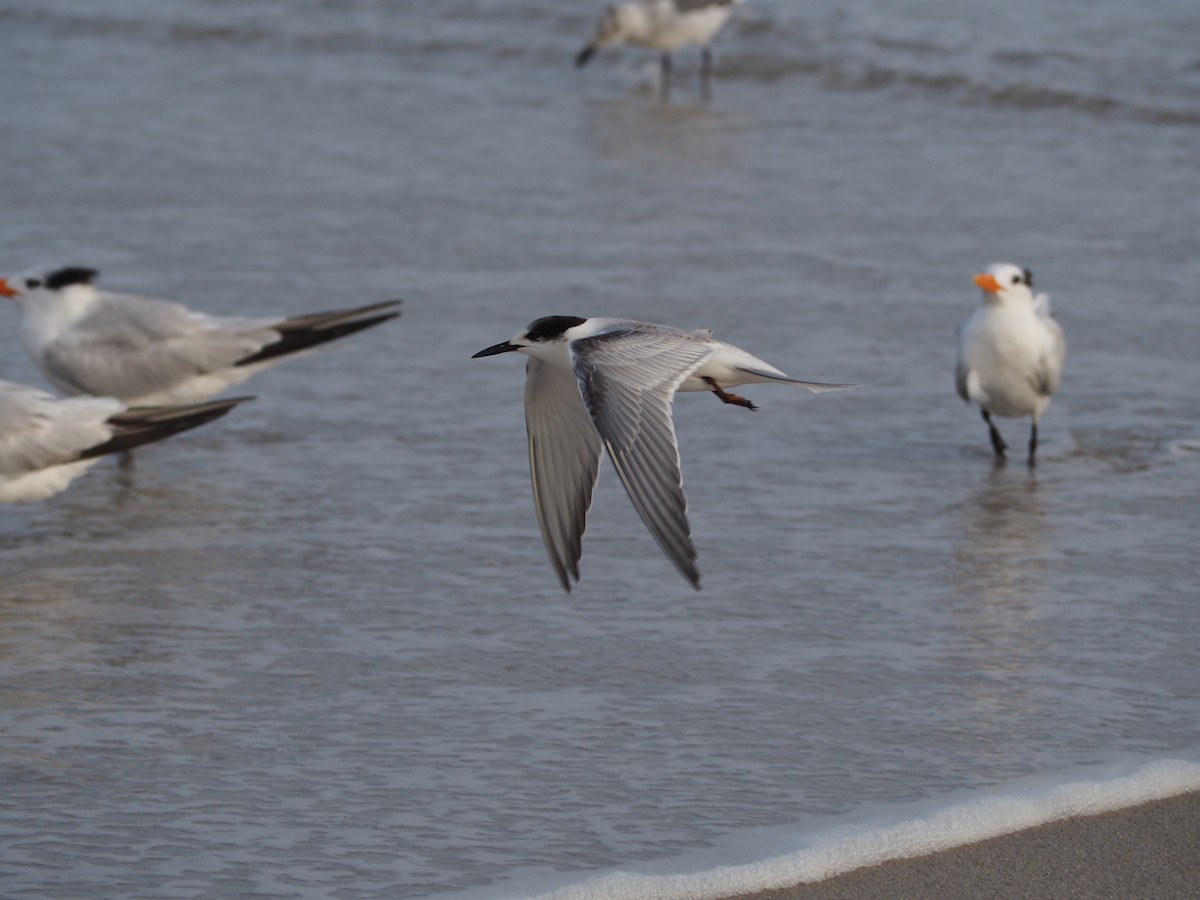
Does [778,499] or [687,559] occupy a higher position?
[687,559]

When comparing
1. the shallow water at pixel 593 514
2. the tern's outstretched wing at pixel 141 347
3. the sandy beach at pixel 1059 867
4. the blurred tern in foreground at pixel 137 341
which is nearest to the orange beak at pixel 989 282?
the shallow water at pixel 593 514

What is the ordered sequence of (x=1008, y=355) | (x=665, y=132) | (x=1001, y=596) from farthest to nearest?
(x=665, y=132) < (x=1008, y=355) < (x=1001, y=596)

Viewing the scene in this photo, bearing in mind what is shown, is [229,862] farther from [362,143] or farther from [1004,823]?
[362,143]

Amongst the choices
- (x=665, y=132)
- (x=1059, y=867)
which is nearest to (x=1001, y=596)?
(x=1059, y=867)

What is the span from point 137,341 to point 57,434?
0.95m

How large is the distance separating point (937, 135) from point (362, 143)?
10.6 ft

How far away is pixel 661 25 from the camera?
14.1 m

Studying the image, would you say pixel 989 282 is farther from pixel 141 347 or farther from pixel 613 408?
pixel 141 347

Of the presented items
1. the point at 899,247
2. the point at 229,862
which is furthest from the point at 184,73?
the point at 229,862

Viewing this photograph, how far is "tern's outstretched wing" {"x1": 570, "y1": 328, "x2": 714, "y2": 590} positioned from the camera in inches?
147

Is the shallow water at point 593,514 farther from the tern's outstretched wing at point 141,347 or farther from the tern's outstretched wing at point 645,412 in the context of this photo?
the tern's outstretched wing at point 645,412

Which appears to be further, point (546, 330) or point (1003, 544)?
point (1003, 544)

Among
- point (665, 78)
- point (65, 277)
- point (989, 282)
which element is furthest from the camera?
point (665, 78)

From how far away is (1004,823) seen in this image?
3.75 metres
